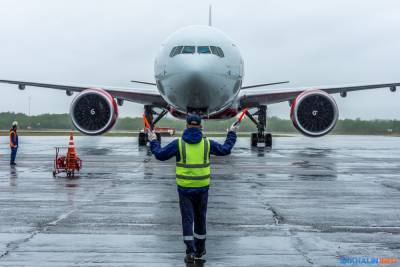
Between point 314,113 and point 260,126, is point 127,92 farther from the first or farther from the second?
point 314,113

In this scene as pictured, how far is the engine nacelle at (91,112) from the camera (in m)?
20.8

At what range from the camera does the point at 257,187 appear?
10.8 meters

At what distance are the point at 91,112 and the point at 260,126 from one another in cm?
807

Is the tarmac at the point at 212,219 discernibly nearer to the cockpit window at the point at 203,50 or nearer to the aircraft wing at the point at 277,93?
the cockpit window at the point at 203,50

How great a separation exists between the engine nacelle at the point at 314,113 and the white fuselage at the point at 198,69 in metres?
3.65

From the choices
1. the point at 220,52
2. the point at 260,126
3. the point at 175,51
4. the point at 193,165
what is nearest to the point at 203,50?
the point at 220,52

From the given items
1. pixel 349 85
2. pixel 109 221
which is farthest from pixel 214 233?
pixel 349 85

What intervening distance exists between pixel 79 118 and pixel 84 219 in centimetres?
1416

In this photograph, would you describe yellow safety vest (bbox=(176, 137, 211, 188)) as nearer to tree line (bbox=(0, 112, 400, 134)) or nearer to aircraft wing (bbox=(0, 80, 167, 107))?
aircraft wing (bbox=(0, 80, 167, 107))

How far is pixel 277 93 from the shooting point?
75.3 ft

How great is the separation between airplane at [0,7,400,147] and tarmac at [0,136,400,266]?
2.44 meters

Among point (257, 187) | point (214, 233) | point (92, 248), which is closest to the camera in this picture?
point (92, 248)

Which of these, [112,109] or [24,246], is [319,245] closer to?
[24,246]

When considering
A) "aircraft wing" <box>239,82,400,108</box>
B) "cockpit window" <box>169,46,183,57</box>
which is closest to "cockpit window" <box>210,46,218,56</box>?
"cockpit window" <box>169,46,183,57</box>
